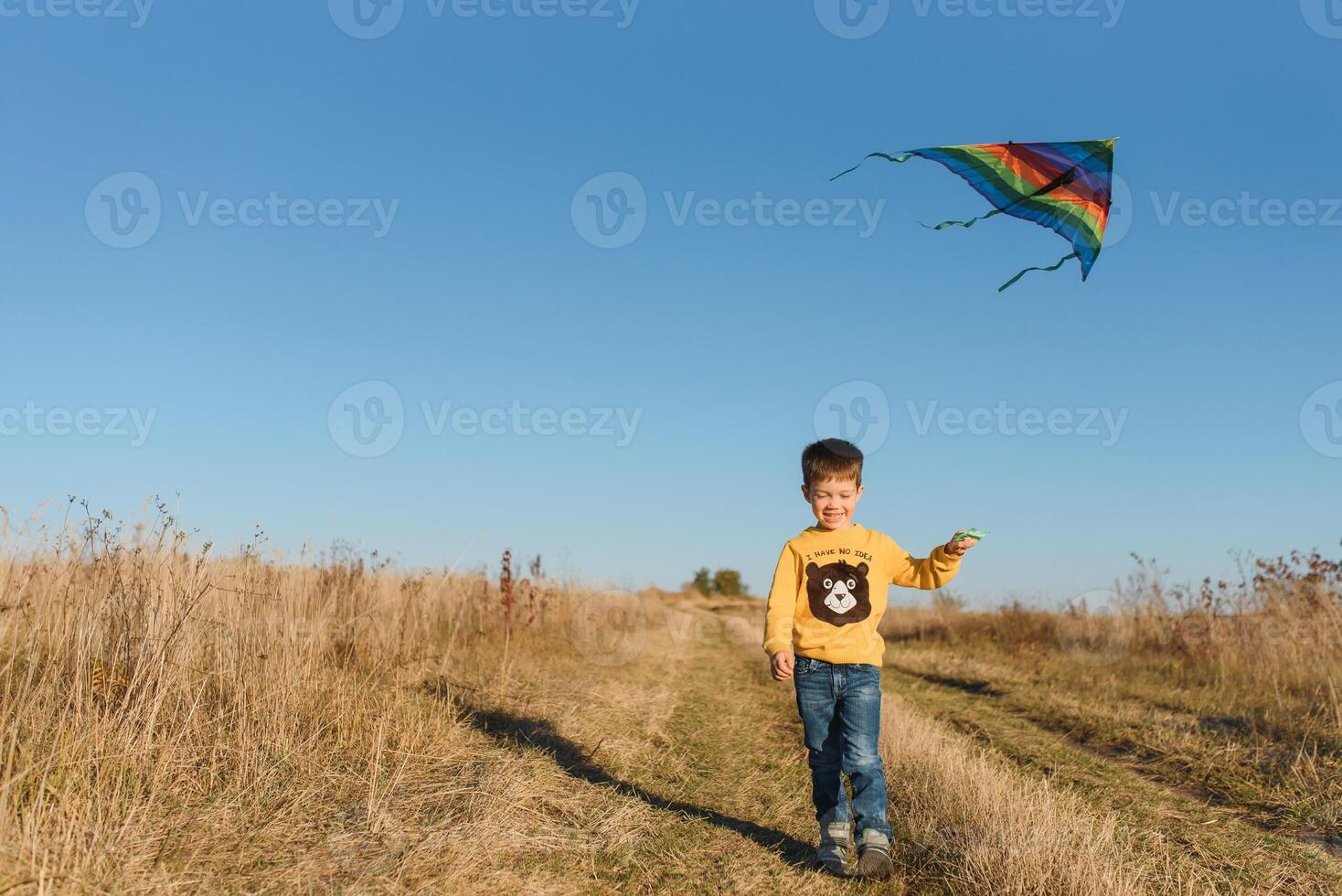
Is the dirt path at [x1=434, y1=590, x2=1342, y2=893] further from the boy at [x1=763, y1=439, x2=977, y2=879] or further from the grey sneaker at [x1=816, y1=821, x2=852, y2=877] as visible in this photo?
the boy at [x1=763, y1=439, x2=977, y2=879]

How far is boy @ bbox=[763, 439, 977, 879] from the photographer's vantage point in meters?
3.92

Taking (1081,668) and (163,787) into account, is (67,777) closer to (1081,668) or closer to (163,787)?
(163,787)

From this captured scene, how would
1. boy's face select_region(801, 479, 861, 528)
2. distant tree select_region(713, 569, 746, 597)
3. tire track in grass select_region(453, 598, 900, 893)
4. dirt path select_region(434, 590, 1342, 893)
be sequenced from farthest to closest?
distant tree select_region(713, 569, 746, 597), boy's face select_region(801, 479, 861, 528), tire track in grass select_region(453, 598, 900, 893), dirt path select_region(434, 590, 1342, 893)

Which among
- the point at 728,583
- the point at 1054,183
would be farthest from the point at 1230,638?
the point at 728,583

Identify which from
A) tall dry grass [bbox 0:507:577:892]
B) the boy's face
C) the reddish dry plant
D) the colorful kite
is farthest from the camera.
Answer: the reddish dry plant

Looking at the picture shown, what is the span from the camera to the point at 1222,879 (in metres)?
3.85

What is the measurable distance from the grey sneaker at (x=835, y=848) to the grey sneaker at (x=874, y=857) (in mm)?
106

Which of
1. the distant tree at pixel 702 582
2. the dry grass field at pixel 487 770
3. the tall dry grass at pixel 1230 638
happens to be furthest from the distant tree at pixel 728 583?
the dry grass field at pixel 487 770

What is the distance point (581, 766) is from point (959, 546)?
9.70 feet

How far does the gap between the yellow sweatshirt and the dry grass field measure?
3.24 feet

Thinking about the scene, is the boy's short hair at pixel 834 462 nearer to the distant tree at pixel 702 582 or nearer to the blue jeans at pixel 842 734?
the blue jeans at pixel 842 734

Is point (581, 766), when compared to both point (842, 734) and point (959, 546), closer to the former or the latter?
point (842, 734)

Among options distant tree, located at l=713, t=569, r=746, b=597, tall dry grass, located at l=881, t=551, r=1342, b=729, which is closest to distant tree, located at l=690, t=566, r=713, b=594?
distant tree, located at l=713, t=569, r=746, b=597

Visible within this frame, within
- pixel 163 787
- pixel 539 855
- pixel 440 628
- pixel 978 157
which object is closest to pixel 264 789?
pixel 163 787
